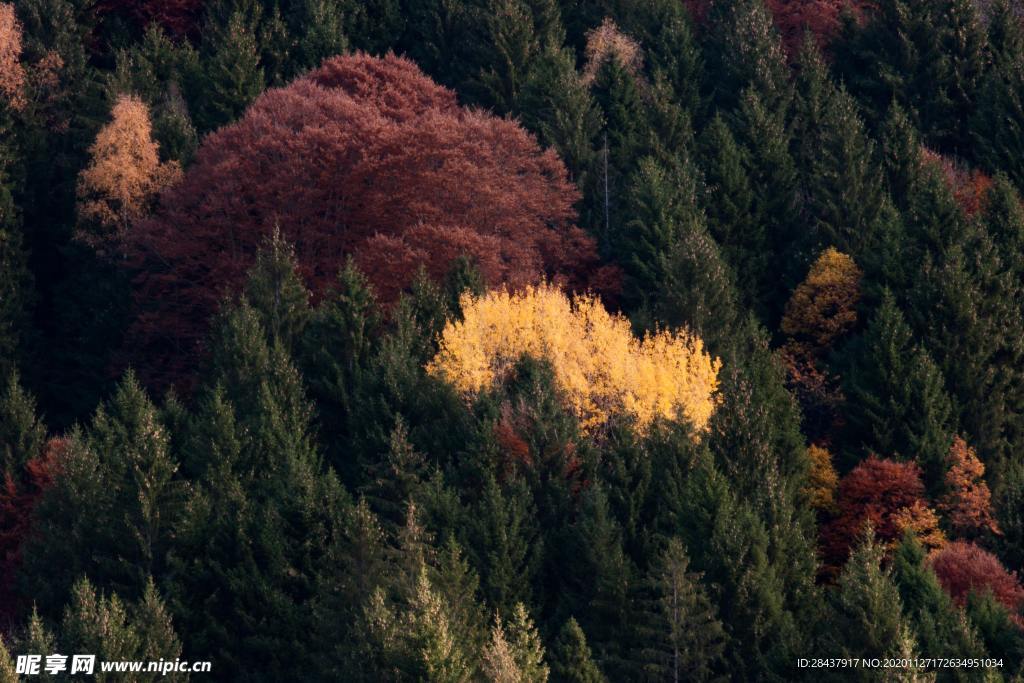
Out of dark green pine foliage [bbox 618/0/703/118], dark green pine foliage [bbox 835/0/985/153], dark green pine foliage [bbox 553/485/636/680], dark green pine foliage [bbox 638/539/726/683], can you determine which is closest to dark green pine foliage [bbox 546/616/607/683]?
dark green pine foliage [bbox 553/485/636/680]

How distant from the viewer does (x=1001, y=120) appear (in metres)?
94.8

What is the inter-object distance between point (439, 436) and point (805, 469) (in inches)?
542

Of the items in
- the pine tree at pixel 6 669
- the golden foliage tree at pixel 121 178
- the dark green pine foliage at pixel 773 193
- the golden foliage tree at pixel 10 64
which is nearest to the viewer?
the pine tree at pixel 6 669

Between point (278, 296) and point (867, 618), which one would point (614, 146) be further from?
point (867, 618)

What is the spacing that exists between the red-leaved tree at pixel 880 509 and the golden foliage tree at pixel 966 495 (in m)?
0.90

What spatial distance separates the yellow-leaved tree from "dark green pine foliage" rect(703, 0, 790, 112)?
81.0 feet

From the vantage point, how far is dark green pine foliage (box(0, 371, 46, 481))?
276ft

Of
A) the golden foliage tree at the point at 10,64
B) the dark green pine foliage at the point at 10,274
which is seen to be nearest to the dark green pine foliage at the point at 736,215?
the dark green pine foliage at the point at 10,274

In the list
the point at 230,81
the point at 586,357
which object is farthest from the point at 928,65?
the point at 230,81

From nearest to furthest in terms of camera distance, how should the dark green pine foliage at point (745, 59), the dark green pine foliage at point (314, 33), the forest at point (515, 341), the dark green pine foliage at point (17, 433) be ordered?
the forest at point (515, 341) < the dark green pine foliage at point (17, 433) < the dark green pine foliage at point (745, 59) < the dark green pine foliage at point (314, 33)

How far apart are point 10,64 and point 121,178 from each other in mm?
11457

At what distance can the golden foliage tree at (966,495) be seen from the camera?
75.1 m

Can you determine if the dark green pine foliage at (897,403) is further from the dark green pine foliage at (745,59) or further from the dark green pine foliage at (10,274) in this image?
the dark green pine foliage at (10,274)

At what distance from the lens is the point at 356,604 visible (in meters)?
64.1
